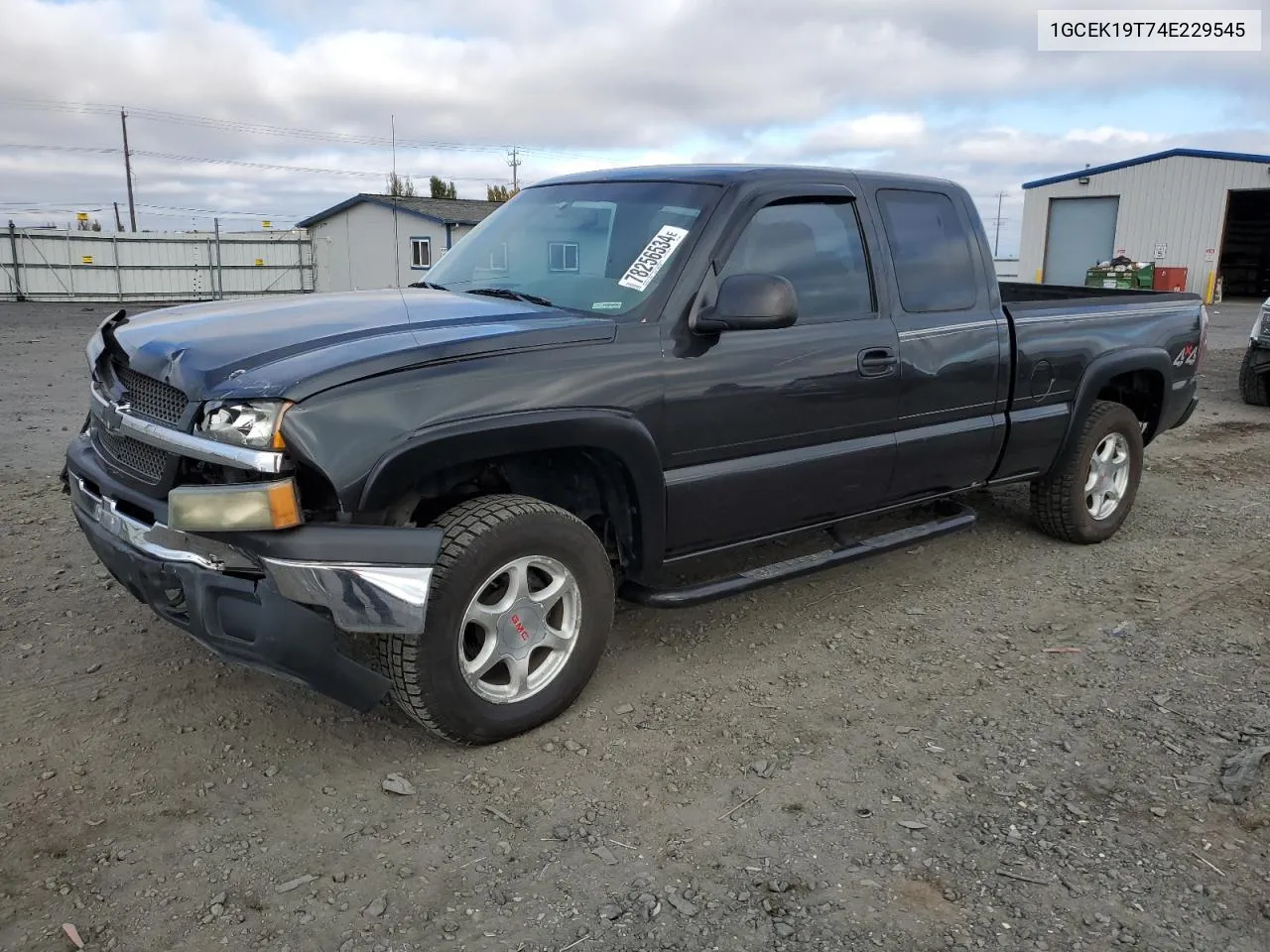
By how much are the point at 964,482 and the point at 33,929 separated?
161 inches

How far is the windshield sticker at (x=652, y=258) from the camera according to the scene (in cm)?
373

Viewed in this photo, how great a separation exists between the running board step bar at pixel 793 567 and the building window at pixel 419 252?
1306 inches

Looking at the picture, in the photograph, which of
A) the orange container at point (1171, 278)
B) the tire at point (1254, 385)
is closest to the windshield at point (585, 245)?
the tire at point (1254, 385)

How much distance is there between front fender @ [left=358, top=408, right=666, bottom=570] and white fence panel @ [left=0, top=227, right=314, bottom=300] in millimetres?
30156

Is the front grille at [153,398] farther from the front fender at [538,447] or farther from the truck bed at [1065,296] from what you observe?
the truck bed at [1065,296]

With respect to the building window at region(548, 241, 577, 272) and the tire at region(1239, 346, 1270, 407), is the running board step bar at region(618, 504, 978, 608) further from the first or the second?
the tire at region(1239, 346, 1270, 407)

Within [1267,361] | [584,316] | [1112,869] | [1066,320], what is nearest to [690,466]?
[584,316]

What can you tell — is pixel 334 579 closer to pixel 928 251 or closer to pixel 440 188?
pixel 928 251

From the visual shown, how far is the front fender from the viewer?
298 cm

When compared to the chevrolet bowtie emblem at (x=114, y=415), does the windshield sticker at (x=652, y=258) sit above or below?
above

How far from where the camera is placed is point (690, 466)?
3.71m

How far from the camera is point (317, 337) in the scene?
10.5 feet

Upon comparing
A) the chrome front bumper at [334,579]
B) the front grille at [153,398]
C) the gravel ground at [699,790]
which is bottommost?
the gravel ground at [699,790]

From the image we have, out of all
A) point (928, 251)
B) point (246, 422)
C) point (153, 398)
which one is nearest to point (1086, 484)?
point (928, 251)
